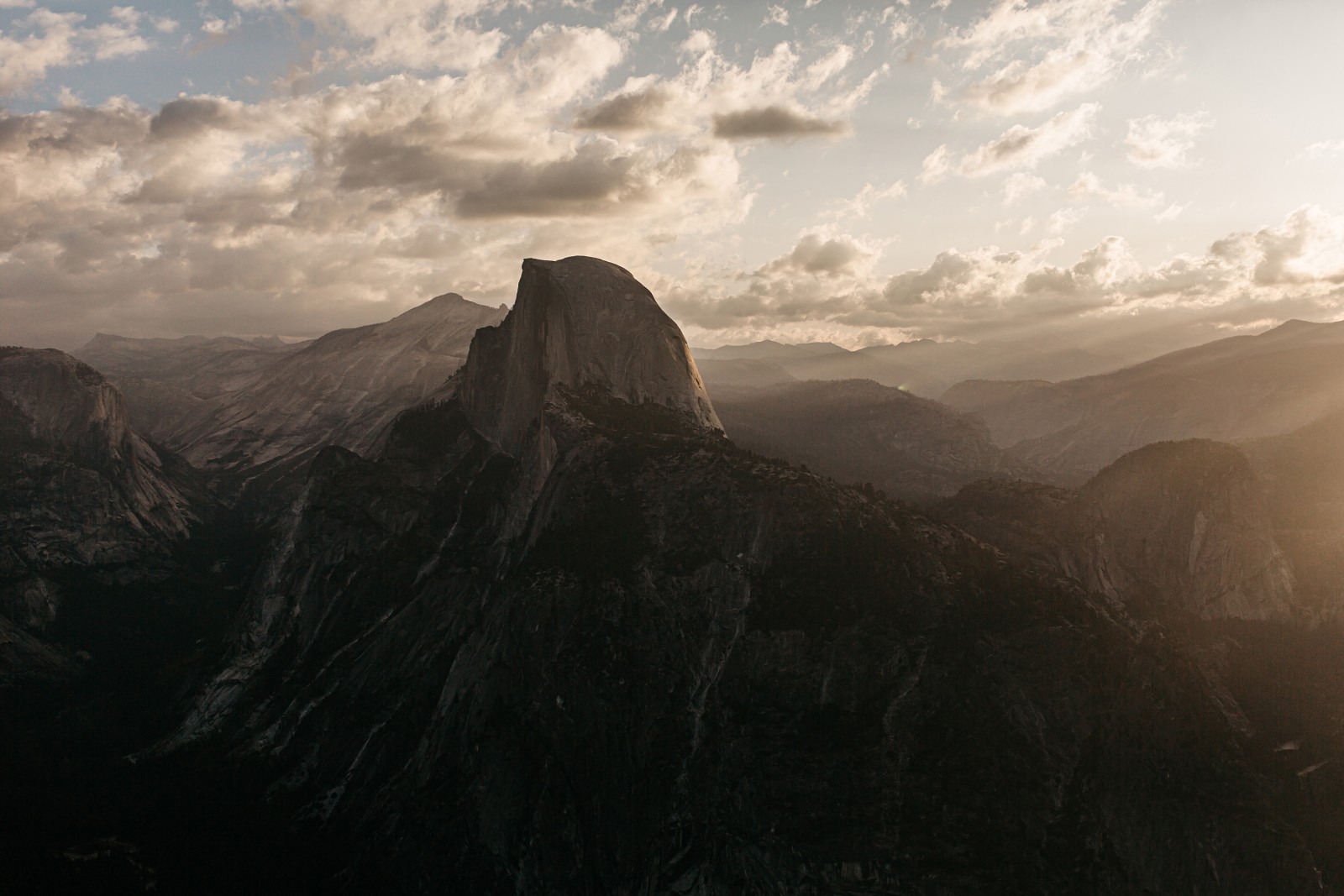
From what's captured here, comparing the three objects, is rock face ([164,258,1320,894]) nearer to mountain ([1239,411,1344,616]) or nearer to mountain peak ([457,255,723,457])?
mountain peak ([457,255,723,457])

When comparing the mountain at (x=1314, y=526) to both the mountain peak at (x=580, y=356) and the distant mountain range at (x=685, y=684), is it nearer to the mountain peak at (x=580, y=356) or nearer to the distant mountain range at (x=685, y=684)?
the distant mountain range at (x=685, y=684)

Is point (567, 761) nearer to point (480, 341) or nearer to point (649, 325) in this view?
point (649, 325)

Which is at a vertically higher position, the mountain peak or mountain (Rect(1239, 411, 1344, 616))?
the mountain peak

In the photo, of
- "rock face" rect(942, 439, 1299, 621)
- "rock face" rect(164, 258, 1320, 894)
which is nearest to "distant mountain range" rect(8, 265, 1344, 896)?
"rock face" rect(164, 258, 1320, 894)

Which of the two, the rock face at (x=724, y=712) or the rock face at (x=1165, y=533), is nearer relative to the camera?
the rock face at (x=724, y=712)

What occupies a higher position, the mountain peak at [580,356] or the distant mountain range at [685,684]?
the mountain peak at [580,356]

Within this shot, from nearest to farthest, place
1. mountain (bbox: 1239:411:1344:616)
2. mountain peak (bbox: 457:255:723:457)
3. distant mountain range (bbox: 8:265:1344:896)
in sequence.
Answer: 1. distant mountain range (bbox: 8:265:1344:896)
2. mountain (bbox: 1239:411:1344:616)
3. mountain peak (bbox: 457:255:723:457)

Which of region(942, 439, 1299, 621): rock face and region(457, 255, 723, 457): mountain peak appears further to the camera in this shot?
region(457, 255, 723, 457): mountain peak

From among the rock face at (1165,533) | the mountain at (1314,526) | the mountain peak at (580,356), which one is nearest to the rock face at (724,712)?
the mountain peak at (580,356)
